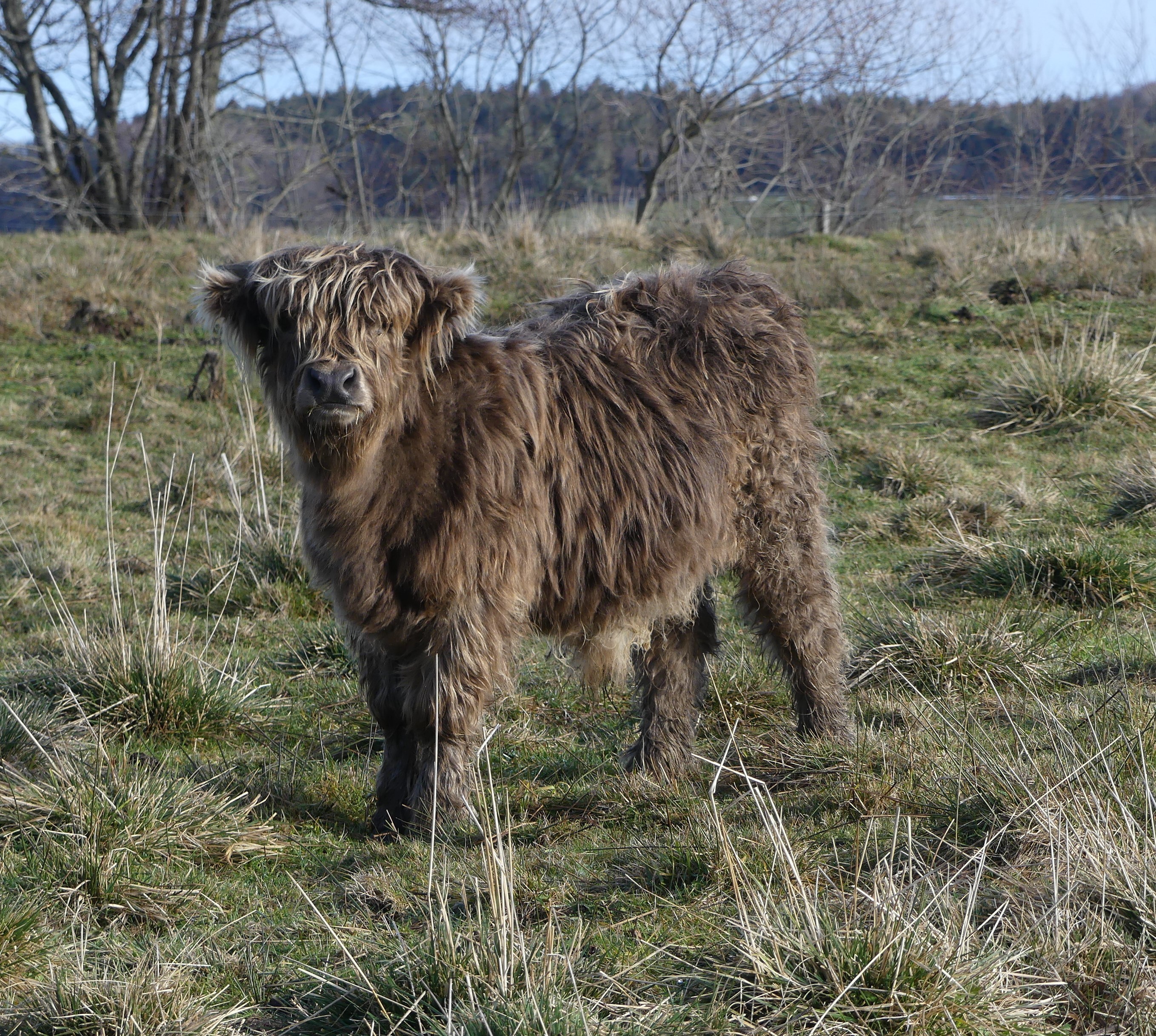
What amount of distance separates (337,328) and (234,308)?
0.51 metres

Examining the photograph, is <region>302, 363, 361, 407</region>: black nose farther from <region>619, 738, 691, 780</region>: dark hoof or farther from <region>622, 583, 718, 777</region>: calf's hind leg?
<region>619, 738, 691, 780</region>: dark hoof

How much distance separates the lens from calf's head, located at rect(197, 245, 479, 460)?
12.6 feet

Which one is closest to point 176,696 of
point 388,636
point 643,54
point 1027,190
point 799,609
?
point 388,636

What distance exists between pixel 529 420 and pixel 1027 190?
66.5 ft

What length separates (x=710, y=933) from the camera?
3.09 meters

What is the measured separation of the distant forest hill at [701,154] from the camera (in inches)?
769

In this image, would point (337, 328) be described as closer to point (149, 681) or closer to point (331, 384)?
point (331, 384)

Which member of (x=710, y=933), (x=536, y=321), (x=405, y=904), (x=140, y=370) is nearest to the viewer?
(x=710, y=933)

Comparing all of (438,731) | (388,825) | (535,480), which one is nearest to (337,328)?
(535,480)

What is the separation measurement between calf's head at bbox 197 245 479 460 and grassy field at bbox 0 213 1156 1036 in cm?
94

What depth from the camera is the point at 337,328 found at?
3.90 meters

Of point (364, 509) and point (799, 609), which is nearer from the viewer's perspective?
point (364, 509)

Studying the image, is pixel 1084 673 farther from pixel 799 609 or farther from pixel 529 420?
pixel 529 420

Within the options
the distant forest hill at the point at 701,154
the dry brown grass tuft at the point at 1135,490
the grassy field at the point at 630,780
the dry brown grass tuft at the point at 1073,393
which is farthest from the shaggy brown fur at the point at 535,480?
the distant forest hill at the point at 701,154
